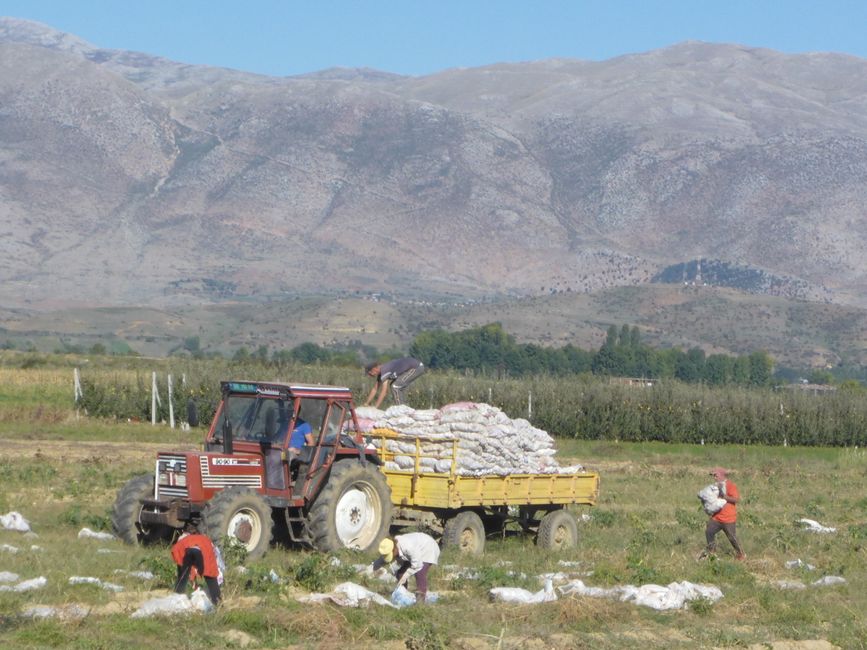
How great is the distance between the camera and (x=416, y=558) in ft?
51.0

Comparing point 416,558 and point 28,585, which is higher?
point 416,558

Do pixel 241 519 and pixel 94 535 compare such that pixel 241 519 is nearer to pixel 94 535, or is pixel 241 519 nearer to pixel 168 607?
pixel 94 535

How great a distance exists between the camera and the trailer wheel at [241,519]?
675 inches

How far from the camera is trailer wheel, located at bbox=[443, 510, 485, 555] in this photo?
19.7 metres

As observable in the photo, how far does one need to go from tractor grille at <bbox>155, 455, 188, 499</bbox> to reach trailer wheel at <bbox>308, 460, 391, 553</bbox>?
165 centimetres

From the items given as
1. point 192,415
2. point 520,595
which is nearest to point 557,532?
point 520,595

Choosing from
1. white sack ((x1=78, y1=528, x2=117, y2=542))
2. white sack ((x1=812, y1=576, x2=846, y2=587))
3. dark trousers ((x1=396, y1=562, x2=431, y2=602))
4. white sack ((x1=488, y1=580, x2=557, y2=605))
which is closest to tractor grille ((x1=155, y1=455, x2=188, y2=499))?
white sack ((x1=78, y1=528, x2=117, y2=542))

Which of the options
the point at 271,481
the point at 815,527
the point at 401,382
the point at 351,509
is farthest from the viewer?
the point at 815,527

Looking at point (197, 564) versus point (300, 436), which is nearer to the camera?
point (197, 564)

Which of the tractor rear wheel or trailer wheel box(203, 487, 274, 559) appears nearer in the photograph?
trailer wheel box(203, 487, 274, 559)

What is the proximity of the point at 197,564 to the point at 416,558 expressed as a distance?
2326mm

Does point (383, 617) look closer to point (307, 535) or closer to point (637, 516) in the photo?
point (307, 535)

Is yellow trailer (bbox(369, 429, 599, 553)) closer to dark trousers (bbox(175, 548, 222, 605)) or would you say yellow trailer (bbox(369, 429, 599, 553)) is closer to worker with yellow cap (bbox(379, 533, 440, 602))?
worker with yellow cap (bbox(379, 533, 440, 602))

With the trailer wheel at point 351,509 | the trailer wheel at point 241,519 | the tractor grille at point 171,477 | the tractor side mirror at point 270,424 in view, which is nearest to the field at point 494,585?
the trailer wheel at point 241,519
